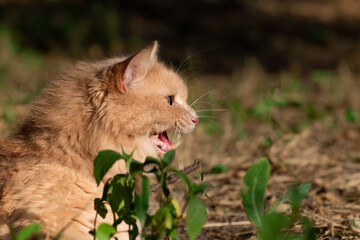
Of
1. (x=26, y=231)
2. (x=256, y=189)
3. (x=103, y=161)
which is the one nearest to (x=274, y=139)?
(x=256, y=189)

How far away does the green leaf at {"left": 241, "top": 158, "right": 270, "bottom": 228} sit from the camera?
1701mm

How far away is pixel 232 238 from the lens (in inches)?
106

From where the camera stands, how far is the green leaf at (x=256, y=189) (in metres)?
1.70

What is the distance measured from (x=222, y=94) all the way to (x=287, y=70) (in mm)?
1810

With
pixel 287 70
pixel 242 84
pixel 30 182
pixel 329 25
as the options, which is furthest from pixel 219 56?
pixel 30 182

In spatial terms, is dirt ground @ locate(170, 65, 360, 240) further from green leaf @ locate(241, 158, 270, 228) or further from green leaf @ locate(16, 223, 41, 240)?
green leaf @ locate(16, 223, 41, 240)

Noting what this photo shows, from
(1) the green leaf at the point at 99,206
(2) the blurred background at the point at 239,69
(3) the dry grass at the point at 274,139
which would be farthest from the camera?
(2) the blurred background at the point at 239,69

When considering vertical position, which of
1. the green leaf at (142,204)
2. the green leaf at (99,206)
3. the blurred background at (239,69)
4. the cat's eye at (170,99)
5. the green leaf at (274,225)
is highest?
the blurred background at (239,69)

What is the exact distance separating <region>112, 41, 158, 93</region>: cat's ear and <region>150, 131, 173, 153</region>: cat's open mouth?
33 centimetres

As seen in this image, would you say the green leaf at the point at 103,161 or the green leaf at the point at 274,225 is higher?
the green leaf at the point at 103,161

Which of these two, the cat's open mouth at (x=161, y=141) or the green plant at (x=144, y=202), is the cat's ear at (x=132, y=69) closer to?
the cat's open mouth at (x=161, y=141)

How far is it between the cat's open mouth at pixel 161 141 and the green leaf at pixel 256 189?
36.3 inches

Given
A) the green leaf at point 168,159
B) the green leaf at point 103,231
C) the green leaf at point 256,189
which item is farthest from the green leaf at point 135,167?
the green leaf at point 256,189

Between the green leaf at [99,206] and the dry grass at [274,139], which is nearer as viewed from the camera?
the green leaf at [99,206]
